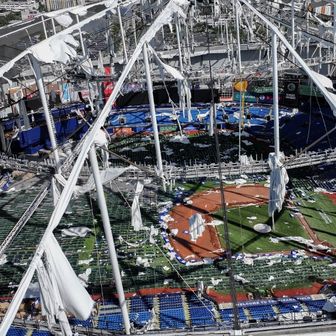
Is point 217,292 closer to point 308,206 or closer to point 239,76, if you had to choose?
point 308,206

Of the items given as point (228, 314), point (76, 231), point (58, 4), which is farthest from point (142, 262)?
point (58, 4)

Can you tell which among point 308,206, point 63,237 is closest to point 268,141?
point 308,206

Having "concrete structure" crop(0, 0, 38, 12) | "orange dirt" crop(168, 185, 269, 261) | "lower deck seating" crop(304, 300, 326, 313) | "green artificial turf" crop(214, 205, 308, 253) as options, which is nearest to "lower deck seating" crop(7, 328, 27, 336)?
"orange dirt" crop(168, 185, 269, 261)

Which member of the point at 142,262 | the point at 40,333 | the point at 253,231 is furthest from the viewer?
the point at 253,231

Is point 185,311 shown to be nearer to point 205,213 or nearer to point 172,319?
point 172,319

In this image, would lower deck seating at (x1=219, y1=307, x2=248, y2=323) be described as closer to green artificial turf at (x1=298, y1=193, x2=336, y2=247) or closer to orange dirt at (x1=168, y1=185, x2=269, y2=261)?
orange dirt at (x1=168, y1=185, x2=269, y2=261)

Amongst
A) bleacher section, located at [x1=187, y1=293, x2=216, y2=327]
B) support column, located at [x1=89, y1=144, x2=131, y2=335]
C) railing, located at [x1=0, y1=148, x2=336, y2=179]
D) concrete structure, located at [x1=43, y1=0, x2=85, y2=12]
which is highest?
concrete structure, located at [x1=43, y1=0, x2=85, y2=12]

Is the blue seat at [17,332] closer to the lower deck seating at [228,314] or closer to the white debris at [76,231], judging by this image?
the white debris at [76,231]

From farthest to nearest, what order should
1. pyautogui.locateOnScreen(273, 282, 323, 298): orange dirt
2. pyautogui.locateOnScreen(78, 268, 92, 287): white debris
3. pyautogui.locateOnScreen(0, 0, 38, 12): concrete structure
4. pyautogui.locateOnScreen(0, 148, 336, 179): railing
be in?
1. pyautogui.locateOnScreen(0, 0, 38, 12): concrete structure
2. pyautogui.locateOnScreen(0, 148, 336, 179): railing
3. pyautogui.locateOnScreen(78, 268, 92, 287): white debris
4. pyautogui.locateOnScreen(273, 282, 323, 298): orange dirt
